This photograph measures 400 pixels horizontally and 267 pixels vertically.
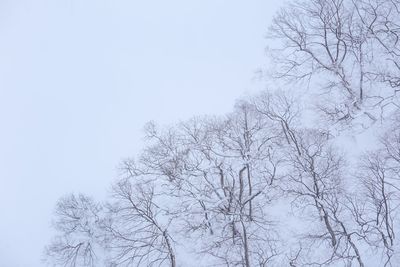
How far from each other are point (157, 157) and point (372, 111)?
11.9m

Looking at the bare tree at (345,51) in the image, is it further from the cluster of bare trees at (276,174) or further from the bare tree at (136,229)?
the bare tree at (136,229)

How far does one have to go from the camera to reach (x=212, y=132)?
2483 cm

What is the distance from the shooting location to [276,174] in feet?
79.3

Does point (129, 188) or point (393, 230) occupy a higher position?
point (129, 188)

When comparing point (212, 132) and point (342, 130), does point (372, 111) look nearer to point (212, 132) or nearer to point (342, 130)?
point (342, 130)

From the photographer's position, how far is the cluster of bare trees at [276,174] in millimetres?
22203

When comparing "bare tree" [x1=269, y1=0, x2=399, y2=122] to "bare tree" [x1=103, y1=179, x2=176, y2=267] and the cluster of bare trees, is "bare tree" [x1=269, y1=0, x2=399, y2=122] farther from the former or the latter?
"bare tree" [x1=103, y1=179, x2=176, y2=267]

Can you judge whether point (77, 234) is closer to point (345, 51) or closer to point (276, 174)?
point (276, 174)

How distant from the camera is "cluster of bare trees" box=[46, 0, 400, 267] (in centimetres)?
2220

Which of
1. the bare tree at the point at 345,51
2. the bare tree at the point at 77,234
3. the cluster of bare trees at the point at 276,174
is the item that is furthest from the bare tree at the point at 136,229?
the bare tree at the point at 345,51

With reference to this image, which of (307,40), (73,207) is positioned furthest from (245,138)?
(73,207)

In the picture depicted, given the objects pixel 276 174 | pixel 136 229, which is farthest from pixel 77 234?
pixel 276 174

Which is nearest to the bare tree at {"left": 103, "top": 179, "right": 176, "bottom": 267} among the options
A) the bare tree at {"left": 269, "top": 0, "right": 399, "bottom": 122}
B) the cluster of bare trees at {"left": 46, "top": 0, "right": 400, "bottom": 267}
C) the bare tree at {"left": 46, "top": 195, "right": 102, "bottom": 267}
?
the cluster of bare trees at {"left": 46, "top": 0, "right": 400, "bottom": 267}

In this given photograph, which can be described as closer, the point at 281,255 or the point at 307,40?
the point at 281,255
